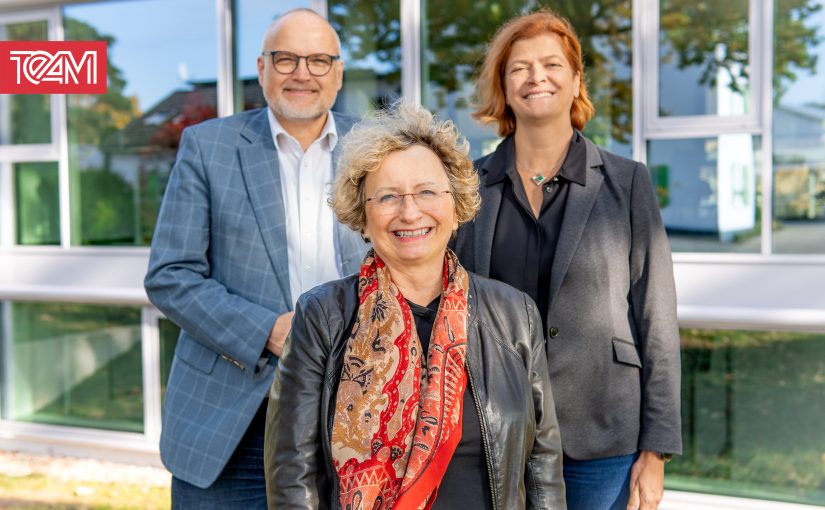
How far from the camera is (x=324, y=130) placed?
272 centimetres

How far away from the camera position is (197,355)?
263cm

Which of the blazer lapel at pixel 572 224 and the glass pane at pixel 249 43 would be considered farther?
the glass pane at pixel 249 43

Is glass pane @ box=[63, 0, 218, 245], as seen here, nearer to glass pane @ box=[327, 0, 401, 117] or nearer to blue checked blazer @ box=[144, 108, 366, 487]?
glass pane @ box=[327, 0, 401, 117]

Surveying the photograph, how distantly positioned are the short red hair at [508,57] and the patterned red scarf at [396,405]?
34.7 inches

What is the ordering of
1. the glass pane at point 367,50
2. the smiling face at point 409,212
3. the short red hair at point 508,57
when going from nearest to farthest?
the smiling face at point 409,212
the short red hair at point 508,57
the glass pane at point 367,50

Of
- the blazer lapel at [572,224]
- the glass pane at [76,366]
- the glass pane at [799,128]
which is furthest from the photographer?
the glass pane at [76,366]

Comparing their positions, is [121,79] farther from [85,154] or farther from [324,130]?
[324,130]

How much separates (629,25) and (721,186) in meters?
0.97

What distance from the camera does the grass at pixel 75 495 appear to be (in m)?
5.15

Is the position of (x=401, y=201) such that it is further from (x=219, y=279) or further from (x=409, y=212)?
(x=219, y=279)

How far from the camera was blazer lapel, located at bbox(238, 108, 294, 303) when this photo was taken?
2.56 metres

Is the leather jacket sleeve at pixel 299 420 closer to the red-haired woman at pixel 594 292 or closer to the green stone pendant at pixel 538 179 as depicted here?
the red-haired woman at pixel 594 292

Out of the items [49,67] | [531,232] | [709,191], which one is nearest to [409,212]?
[531,232]

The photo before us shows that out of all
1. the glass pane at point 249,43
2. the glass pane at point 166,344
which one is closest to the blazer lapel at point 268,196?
the glass pane at point 249,43
